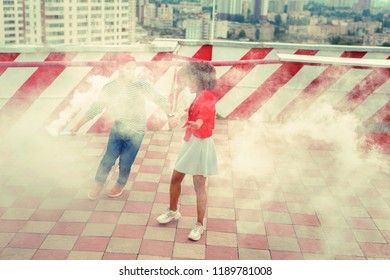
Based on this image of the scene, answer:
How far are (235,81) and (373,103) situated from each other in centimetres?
210

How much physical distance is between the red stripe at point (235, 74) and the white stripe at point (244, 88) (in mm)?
57

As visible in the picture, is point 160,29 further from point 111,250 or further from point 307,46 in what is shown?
Result: point 111,250

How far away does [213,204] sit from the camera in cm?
453

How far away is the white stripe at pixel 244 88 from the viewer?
702 centimetres

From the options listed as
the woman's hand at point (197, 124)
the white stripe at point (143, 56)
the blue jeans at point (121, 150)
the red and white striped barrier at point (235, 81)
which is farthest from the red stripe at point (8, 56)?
the woman's hand at point (197, 124)

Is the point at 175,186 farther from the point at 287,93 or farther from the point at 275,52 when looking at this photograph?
the point at 275,52

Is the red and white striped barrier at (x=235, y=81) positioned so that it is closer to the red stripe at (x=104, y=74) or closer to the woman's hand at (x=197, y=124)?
the red stripe at (x=104, y=74)

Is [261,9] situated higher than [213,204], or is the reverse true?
[261,9]

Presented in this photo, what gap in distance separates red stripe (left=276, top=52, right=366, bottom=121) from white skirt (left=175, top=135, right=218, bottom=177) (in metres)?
3.69

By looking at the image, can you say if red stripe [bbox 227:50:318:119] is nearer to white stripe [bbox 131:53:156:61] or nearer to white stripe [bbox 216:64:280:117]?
white stripe [bbox 216:64:280:117]

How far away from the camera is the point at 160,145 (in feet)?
20.0

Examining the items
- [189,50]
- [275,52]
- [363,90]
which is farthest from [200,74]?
[363,90]

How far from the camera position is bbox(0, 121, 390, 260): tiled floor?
3723 mm

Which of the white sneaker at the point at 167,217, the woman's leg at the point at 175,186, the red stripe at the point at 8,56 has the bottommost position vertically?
the white sneaker at the point at 167,217
